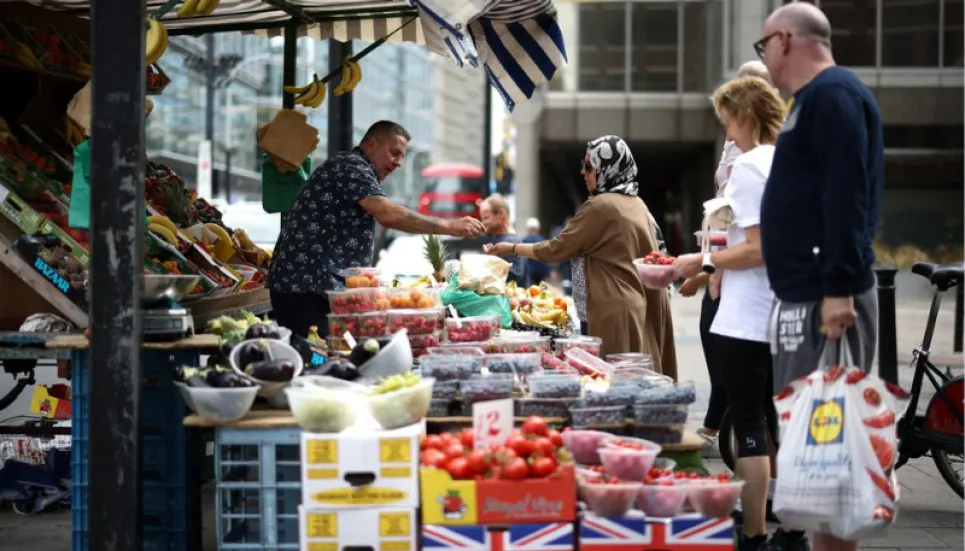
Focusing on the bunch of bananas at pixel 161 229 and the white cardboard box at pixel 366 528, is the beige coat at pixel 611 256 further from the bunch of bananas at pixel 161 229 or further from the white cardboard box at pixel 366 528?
the white cardboard box at pixel 366 528

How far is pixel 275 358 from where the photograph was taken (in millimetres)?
5164

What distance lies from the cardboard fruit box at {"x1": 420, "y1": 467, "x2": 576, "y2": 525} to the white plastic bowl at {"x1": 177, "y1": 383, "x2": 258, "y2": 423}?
825 mm

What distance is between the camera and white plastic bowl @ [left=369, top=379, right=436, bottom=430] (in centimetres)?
461

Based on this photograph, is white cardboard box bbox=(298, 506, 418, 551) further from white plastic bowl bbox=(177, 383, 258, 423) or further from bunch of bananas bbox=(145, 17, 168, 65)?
bunch of bananas bbox=(145, 17, 168, 65)

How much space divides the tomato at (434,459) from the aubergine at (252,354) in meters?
0.94

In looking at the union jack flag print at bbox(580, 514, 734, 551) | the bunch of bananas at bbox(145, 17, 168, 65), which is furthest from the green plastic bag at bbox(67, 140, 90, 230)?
the union jack flag print at bbox(580, 514, 734, 551)

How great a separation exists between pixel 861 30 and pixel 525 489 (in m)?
31.1

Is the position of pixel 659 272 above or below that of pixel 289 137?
below

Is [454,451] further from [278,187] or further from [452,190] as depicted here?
[452,190]

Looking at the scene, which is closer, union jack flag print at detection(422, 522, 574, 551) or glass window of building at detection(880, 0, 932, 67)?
union jack flag print at detection(422, 522, 574, 551)

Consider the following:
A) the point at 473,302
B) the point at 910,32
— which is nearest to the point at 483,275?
the point at 473,302

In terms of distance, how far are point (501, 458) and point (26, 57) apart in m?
4.98

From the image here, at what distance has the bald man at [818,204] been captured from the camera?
4.32 metres

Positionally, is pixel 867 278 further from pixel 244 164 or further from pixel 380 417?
pixel 244 164
